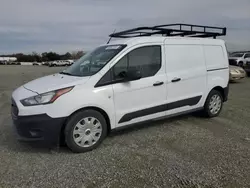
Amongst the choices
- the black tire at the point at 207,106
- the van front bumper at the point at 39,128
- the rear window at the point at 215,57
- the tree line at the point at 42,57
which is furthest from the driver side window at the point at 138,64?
the tree line at the point at 42,57

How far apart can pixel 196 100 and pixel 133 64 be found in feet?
6.04

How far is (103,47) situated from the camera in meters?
4.82

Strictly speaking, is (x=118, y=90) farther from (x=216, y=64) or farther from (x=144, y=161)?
(x=216, y=64)

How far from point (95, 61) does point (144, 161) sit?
2.03m

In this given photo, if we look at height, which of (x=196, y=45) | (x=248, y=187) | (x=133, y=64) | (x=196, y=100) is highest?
(x=196, y=45)

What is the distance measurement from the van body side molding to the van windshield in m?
0.99

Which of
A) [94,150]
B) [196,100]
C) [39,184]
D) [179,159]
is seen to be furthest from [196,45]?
[39,184]

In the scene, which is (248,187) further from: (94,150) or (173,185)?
(94,150)

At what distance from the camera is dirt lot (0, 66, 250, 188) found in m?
3.00

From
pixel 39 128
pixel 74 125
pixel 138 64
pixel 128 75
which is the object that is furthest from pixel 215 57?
pixel 39 128

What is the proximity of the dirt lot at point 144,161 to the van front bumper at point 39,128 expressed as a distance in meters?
0.31

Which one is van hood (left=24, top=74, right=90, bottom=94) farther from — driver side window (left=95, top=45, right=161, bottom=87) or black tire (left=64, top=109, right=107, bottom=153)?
black tire (left=64, top=109, right=107, bottom=153)

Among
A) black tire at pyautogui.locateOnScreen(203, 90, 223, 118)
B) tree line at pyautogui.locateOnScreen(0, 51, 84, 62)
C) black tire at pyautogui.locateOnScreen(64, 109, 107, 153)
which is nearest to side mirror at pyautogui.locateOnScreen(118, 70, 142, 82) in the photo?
black tire at pyautogui.locateOnScreen(64, 109, 107, 153)

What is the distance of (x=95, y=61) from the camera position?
4.42 metres
